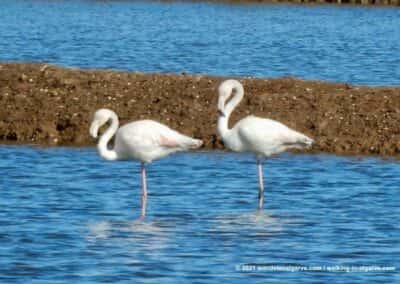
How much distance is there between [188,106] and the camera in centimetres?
2053

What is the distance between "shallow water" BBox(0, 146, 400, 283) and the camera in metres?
12.8

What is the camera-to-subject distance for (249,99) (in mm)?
20781

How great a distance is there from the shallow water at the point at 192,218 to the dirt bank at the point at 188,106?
531mm

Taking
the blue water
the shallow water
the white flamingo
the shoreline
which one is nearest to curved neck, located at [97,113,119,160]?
the white flamingo

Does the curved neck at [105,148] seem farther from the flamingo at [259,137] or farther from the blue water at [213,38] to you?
the blue water at [213,38]

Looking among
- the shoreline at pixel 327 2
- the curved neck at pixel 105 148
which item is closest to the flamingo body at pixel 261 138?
the curved neck at pixel 105 148

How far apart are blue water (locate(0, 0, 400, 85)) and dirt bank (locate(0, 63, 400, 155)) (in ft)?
26.8

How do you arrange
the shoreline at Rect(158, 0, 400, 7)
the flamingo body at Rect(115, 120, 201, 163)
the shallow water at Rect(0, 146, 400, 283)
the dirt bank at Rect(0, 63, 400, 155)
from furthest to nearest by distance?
the shoreline at Rect(158, 0, 400, 7)
the dirt bank at Rect(0, 63, 400, 155)
the flamingo body at Rect(115, 120, 201, 163)
the shallow water at Rect(0, 146, 400, 283)

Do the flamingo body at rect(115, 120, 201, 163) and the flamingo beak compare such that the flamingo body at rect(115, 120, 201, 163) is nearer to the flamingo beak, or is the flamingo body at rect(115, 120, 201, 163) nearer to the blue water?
the flamingo beak

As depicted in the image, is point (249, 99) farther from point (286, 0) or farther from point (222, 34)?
point (286, 0)

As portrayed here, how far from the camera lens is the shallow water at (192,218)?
504 inches

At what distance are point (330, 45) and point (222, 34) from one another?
21.7 ft

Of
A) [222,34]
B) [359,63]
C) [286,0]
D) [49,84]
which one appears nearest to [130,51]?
[359,63]

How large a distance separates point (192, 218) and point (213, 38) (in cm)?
3130
